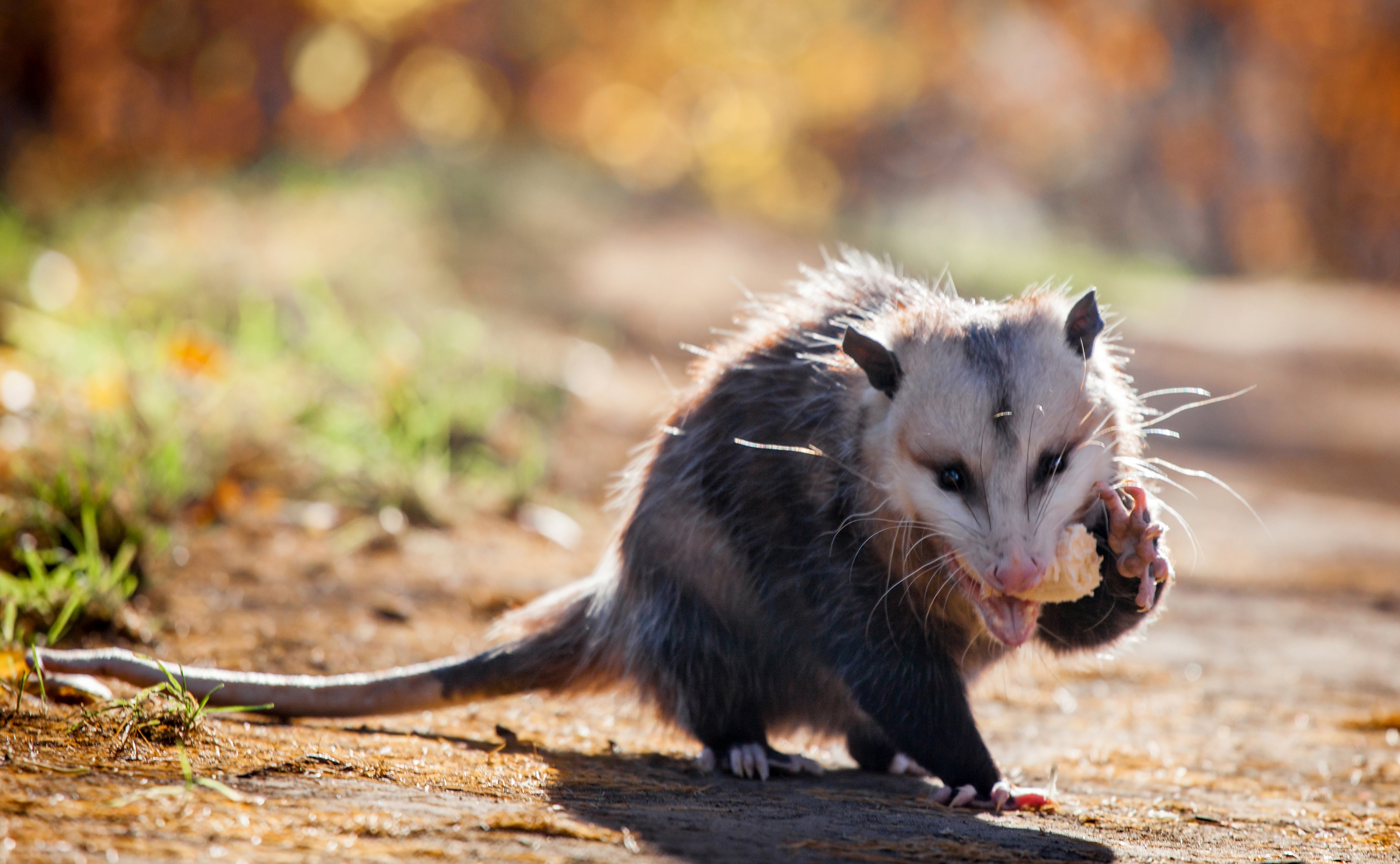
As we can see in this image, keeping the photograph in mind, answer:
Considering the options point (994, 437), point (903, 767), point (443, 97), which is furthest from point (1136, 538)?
point (443, 97)

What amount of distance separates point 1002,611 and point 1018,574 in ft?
0.67

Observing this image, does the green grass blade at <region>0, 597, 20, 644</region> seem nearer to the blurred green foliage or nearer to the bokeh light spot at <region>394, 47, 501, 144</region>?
the blurred green foliage

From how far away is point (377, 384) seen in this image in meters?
4.35

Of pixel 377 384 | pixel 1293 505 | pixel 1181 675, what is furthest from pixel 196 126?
pixel 1181 675

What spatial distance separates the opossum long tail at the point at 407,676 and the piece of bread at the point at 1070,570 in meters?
0.92

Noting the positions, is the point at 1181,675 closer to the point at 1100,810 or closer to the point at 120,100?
the point at 1100,810

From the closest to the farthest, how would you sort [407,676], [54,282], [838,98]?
[407,676], [54,282], [838,98]

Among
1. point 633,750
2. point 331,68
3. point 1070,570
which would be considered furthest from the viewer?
point 331,68

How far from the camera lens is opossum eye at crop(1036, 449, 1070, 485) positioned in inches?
78.0

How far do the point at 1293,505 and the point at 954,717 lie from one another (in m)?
4.08

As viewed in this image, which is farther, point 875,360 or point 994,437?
point 875,360

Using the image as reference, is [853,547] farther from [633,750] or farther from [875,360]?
[633,750]

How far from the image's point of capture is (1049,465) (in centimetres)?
200

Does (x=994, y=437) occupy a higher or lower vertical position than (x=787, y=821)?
higher
